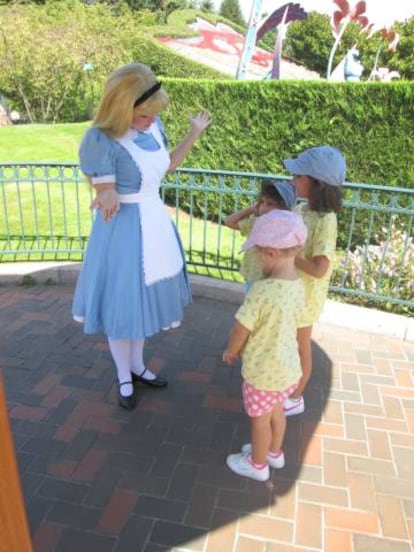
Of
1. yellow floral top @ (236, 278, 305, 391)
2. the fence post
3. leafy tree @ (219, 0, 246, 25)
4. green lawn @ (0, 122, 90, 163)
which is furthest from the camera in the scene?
leafy tree @ (219, 0, 246, 25)

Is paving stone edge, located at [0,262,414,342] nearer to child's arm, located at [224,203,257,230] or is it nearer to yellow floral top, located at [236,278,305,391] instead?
child's arm, located at [224,203,257,230]

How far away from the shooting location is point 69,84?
13852 mm

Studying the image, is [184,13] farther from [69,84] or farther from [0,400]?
[0,400]

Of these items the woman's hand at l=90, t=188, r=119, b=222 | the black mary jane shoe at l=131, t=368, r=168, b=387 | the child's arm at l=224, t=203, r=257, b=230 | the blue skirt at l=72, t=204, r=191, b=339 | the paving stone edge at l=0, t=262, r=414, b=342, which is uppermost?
the woman's hand at l=90, t=188, r=119, b=222

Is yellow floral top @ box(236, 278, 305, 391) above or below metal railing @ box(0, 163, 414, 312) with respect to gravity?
above

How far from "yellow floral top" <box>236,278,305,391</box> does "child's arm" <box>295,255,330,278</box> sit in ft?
0.84

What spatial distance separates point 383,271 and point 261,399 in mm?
2825

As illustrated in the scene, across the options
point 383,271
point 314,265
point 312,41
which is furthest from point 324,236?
point 312,41

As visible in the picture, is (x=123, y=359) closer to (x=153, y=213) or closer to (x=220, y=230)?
(x=153, y=213)

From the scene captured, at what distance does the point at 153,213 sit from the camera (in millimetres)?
2570

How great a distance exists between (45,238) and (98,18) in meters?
12.5

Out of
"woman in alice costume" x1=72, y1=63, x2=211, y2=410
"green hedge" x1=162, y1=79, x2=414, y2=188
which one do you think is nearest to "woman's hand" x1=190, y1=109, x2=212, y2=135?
"woman in alice costume" x1=72, y1=63, x2=211, y2=410

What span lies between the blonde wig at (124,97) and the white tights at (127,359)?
1135 millimetres

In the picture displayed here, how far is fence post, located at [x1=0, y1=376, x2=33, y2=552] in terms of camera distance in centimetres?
126
